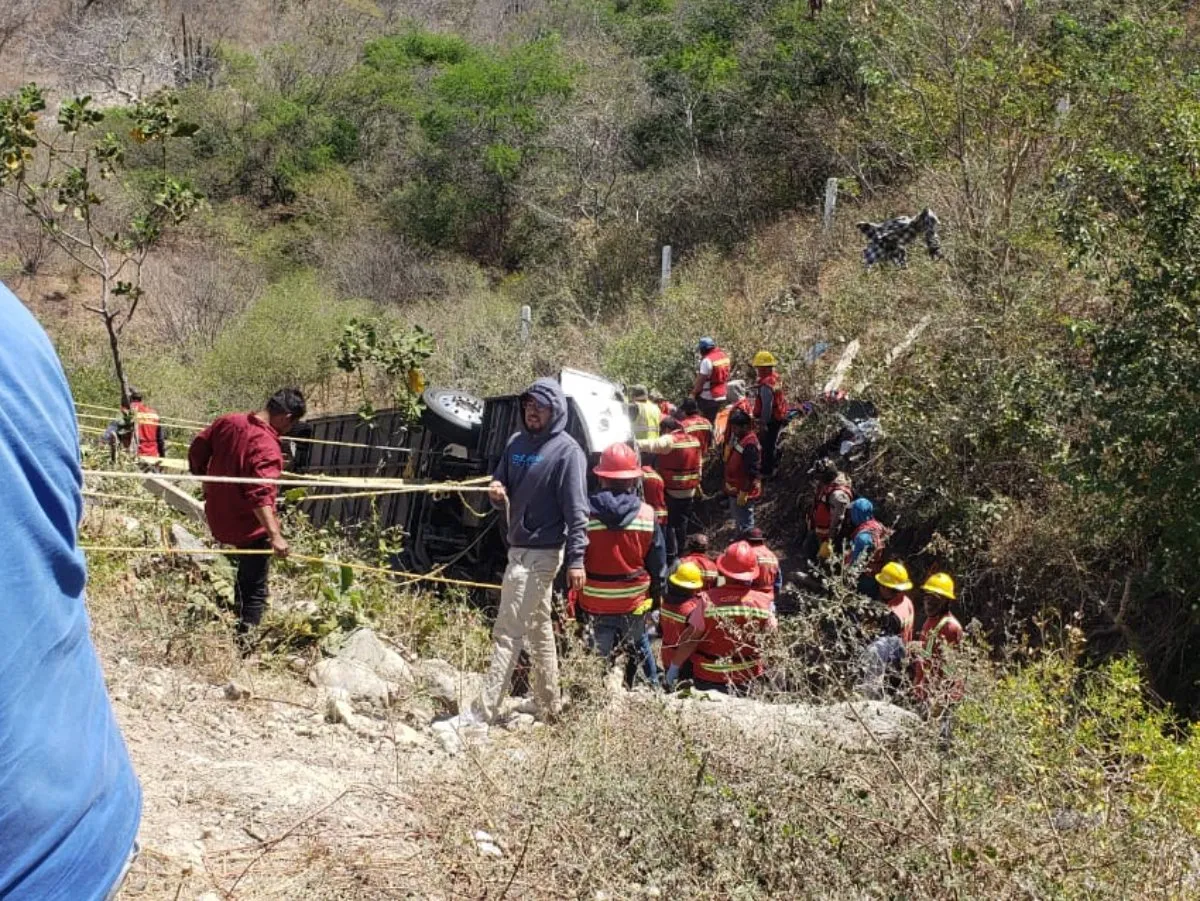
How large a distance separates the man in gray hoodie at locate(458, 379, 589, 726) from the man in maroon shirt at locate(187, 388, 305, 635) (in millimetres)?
1259

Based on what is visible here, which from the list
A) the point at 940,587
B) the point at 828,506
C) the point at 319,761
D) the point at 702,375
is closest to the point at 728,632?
the point at 940,587

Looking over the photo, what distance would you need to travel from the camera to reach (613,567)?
6.66 metres

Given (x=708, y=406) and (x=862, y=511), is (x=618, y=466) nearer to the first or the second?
(x=862, y=511)

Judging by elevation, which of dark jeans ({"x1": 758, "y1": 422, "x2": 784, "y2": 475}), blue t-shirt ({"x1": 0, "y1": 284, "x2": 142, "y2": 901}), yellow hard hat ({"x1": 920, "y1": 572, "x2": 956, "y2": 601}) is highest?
blue t-shirt ({"x1": 0, "y1": 284, "x2": 142, "y2": 901})

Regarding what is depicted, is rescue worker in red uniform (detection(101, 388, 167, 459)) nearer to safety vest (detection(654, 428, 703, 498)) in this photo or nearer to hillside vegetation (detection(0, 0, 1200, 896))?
hillside vegetation (detection(0, 0, 1200, 896))

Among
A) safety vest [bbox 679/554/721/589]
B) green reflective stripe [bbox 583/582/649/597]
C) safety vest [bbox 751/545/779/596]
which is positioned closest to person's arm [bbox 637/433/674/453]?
safety vest [bbox 751/545/779/596]

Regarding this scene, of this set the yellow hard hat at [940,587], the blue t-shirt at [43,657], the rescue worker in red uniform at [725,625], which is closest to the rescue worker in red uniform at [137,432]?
the rescue worker in red uniform at [725,625]

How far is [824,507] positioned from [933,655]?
167 inches

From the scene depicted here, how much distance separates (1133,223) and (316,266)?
22.8m

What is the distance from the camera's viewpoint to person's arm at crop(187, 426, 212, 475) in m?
6.14

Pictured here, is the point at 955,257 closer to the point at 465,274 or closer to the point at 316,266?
A: the point at 465,274

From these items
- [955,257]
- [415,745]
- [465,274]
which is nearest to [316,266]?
[465,274]

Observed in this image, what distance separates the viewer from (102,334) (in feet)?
82.4

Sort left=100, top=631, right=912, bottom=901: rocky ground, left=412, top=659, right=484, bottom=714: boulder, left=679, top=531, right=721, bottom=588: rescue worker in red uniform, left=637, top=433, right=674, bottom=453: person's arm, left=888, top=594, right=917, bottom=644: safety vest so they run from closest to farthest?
left=100, top=631, right=912, bottom=901: rocky ground
left=412, top=659, right=484, bottom=714: boulder
left=888, top=594, right=917, bottom=644: safety vest
left=679, top=531, right=721, bottom=588: rescue worker in red uniform
left=637, top=433, right=674, bottom=453: person's arm
